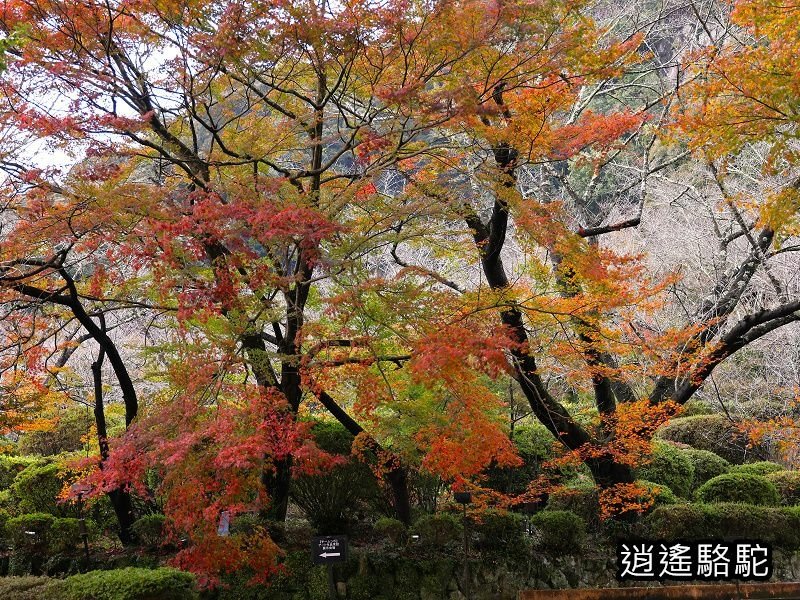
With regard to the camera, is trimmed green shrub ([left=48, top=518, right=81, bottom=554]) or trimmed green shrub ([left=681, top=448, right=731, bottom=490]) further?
trimmed green shrub ([left=681, top=448, right=731, bottom=490])

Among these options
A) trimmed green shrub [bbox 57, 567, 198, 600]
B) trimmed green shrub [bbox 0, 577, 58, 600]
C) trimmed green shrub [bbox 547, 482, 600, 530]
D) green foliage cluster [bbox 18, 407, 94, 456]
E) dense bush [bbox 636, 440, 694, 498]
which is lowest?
trimmed green shrub [bbox 0, 577, 58, 600]

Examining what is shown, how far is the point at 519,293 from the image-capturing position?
9.04 m

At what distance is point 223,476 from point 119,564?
3376 millimetres

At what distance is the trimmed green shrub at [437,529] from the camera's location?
950 cm

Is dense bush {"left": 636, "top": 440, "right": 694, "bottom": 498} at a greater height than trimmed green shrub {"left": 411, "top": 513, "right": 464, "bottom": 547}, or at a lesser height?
greater

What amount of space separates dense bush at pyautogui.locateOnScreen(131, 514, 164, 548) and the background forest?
0.15 feet

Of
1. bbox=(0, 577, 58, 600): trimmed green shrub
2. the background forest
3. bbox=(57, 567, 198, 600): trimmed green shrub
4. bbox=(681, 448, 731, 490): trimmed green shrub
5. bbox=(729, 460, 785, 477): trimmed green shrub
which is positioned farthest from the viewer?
bbox=(681, 448, 731, 490): trimmed green shrub

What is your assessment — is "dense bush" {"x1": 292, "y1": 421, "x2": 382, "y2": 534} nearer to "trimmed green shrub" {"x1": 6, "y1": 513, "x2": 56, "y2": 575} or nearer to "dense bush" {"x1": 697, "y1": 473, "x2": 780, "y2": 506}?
"trimmed green shrub" {"x1": 6, "y1": 513, "x2": 56, "y2": 575}

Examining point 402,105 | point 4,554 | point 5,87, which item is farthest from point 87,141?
point 4,554

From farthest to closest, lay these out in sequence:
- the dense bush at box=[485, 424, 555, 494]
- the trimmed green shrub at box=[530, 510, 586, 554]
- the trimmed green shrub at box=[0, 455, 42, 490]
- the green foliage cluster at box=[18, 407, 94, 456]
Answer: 1. the green foliage cluster at box=[18, 407, 94, 456]
2. the trimmed green shrub at box=[0, 455, 42, 490]
3. the dense bush at box=[485, 424, 555, 494]
4. the trimmed green shrub at box=[530, 510, 586, 554]

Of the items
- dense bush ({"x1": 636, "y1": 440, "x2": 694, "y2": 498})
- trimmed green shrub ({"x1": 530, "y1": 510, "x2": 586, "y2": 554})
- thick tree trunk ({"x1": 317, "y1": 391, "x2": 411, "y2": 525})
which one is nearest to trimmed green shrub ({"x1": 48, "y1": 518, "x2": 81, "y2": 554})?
thick tree trunk ({"x1": 317, "y1": 391, "x2": 411, "y2": 525})

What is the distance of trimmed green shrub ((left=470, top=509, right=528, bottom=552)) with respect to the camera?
9.66 metres

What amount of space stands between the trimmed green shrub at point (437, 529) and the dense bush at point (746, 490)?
4516mm

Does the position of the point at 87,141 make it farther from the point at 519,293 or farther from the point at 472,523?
the point at 472,523
